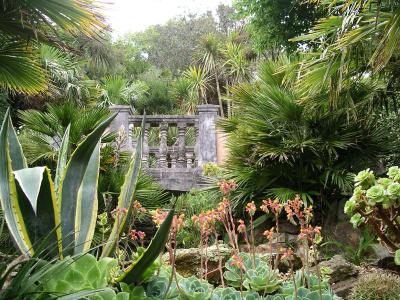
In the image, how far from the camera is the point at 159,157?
9.12 metres

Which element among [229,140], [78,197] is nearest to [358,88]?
[229,140]

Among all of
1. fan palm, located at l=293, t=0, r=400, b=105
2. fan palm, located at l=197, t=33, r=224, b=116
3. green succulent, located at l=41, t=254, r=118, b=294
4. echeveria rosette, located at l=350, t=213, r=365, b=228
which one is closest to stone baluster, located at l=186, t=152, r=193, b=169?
fan palm, located at l=293, t=0, r=400, b=105

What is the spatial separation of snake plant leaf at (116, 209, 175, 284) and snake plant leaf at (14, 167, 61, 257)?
26 centimetres

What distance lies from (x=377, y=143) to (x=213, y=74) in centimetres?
1237

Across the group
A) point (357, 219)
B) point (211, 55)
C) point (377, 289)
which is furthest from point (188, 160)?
point (211, 55)

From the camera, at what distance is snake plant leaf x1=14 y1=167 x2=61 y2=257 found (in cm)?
166

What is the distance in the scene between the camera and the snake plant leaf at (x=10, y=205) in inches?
66.7

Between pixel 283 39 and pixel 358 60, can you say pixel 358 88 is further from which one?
pixel 283 39

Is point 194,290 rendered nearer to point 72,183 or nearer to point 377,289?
point 72,183

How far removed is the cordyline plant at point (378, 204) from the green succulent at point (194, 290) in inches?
67.6

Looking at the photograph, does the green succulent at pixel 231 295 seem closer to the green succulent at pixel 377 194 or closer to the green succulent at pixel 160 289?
the green succulent at pixel 160 289

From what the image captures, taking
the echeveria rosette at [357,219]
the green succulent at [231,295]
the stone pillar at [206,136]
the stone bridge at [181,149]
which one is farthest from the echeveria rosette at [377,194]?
the stone pillar at [206,136]

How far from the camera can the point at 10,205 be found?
1.71 m

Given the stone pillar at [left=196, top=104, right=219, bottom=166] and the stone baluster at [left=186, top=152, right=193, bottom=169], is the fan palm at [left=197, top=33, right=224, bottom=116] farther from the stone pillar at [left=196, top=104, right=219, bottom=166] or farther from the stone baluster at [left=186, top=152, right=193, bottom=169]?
the stone baluster at [left=186, top=152, right=193, bottom=169]
